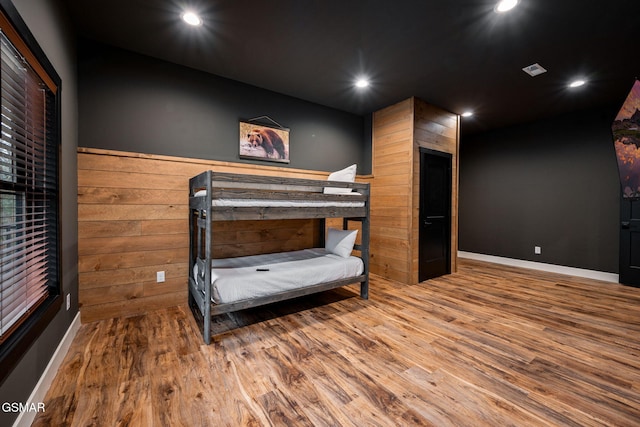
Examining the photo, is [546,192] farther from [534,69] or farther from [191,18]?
[191,18]

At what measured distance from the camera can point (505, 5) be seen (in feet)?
6.23

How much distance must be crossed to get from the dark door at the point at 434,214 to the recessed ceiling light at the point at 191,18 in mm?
2860

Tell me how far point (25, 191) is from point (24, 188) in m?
0.02

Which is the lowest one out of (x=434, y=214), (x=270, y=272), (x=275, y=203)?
(x=270, y=272)

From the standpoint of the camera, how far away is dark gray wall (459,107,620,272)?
3871 millimetres

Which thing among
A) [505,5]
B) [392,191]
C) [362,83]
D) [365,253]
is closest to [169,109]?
[362,83]

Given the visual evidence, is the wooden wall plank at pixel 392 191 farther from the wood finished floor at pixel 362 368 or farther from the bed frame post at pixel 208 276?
the bed frame post at pixel 208 276

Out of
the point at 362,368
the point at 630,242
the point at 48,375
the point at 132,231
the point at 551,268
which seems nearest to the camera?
the point at 48,375

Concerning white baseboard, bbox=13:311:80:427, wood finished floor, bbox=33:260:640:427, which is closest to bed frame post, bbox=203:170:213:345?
wood finished floor, bbox=33:260:640:427

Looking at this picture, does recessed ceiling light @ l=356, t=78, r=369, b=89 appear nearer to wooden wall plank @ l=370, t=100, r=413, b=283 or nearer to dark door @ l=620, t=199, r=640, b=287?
wooden wall plank @ l=370, t=100, r=413, b=283

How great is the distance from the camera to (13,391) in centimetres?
114

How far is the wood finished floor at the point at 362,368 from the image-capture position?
135cm

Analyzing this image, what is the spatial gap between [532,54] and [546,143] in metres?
2.60
